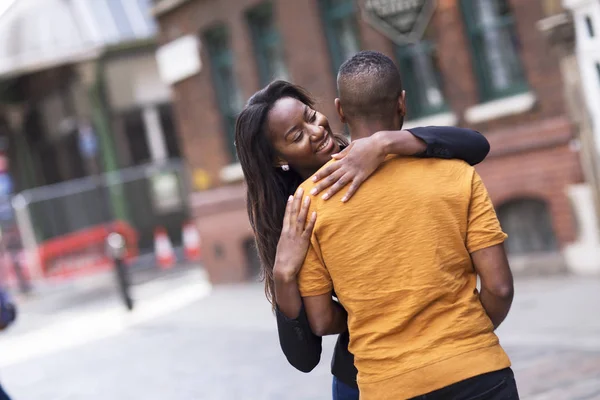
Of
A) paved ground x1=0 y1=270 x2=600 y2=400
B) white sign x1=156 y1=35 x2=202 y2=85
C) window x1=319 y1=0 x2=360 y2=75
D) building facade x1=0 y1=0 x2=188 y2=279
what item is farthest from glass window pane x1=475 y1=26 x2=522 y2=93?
building facade x1=0 y1=0 x2=188 y2=279

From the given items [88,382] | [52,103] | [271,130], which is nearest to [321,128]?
[271,130]

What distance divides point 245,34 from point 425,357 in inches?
507

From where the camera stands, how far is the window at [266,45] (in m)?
14.8

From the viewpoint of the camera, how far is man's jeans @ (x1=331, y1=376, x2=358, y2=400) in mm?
2900

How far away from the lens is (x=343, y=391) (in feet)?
9.62

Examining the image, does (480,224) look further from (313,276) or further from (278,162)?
(278,162)

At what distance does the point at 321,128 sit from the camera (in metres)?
2.77

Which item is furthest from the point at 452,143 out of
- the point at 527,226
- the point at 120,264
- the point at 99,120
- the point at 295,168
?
the point at 99,120

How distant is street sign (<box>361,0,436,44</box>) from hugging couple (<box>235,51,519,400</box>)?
8400 mm

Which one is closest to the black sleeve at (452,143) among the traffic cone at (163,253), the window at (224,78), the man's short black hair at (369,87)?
the man's short black hair at (369,87)

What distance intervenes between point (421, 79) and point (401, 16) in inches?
58.5

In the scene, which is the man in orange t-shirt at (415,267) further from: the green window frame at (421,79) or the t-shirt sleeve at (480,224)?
the green window frame at (421,79)

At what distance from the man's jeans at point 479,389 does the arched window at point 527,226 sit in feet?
28.0

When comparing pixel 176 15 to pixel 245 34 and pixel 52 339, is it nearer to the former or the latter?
pixel 245 34
